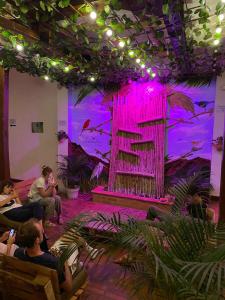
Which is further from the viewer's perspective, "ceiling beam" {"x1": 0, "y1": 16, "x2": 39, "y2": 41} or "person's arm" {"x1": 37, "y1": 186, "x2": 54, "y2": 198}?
"person's arm" {"x1": 37, "y1": 186, "x2": 54, "y2": 198}

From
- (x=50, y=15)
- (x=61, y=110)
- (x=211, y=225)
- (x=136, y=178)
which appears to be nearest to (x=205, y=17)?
(x=50, y=15)

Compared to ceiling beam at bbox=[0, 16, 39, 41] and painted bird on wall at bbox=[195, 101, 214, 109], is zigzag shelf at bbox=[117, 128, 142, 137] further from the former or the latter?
ceiling beam at bbox=[0, 16, 39, 41]

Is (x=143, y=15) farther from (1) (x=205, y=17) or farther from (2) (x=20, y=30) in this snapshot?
(2) (x=20, y=30)

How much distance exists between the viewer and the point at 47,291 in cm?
189

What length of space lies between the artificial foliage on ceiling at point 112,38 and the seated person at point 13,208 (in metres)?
2.18

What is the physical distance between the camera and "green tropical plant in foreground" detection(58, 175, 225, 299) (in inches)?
57.8

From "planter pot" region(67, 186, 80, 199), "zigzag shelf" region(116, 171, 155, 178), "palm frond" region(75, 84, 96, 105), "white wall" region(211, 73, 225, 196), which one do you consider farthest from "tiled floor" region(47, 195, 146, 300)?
"palm frond" region(75, 84, 96, 105)

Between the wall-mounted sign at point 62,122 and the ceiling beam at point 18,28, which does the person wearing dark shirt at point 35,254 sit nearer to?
the ceiling beam at point 18,28

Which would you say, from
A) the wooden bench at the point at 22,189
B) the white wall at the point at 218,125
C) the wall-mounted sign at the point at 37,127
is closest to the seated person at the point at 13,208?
the wooden bench at the point at 22,189

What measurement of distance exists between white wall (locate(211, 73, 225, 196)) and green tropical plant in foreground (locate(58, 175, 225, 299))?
3611 mm

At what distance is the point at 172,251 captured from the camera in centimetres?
176

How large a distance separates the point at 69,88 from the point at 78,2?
11.8 ft

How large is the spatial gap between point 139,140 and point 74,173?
175 centimetres

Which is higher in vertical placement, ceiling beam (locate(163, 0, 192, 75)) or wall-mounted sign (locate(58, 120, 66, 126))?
ceiling beam (locate(163, 0, 192, 75))
